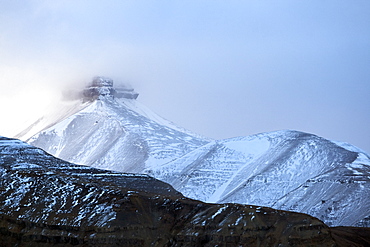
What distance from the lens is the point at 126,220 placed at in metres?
64.8

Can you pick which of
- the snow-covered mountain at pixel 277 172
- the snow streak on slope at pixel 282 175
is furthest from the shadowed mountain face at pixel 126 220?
the snow streak on slope at pixel 282 175

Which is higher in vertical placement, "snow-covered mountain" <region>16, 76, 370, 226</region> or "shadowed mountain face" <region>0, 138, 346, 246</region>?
"shadowed mountain face" <region>0, 138, 346, 246</region>

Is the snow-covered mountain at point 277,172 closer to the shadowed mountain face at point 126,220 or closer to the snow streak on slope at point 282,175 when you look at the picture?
the snow streak on slope at point 282,175

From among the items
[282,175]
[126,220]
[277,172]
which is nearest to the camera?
[126,220]

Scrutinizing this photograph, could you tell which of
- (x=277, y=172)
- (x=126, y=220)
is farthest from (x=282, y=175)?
(x=126, y=220)

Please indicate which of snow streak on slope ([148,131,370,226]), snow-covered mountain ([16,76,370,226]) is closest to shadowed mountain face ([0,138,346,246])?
snow-covered mountain ([16,76,370,226])

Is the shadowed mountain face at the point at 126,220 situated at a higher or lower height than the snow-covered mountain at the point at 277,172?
higher

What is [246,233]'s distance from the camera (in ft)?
207

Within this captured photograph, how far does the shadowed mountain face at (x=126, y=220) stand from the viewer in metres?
63.2

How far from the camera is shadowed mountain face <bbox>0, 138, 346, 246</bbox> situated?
63188 millimetres

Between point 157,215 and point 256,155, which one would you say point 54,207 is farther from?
point 256,155

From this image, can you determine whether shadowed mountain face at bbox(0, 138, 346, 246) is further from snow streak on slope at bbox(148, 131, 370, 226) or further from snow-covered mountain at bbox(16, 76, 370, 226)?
snow streak on slope at bbox(148, 131, 370, 226)

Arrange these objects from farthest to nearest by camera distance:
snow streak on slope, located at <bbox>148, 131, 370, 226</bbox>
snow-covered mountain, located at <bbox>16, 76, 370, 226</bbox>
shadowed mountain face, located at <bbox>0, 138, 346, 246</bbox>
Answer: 1. snow-covered mountain, located at <bbox>16, 76, 370, 226</bbox>
2. snow streak on slope, located at <bbox>148, 131, 370, 226</bbox>
3. shadowed mountain face, located at <bbox>0, 138, 346, 246</bbox>

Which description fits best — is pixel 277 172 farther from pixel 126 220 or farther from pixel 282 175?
pixel 126 220
